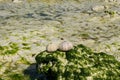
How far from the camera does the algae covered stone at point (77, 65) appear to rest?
478 inches

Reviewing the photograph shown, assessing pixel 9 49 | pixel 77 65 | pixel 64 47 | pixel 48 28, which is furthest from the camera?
pixel 48 28

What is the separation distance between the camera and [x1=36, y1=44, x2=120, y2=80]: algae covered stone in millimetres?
12148

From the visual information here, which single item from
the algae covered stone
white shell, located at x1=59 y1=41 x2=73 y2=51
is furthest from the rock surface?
white shell, located at x1=59 y1=41 x2=73 y2=51

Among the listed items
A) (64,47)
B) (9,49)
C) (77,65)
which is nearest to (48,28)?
(9,49)

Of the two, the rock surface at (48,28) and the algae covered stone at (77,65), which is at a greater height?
the algae covered stone at (77,65)

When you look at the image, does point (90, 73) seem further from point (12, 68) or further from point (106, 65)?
point (12, 68)

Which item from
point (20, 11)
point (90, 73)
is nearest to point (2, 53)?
point (90, 73)

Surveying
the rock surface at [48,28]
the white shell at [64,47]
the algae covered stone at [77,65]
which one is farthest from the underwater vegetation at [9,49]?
the white shell at [64,47]

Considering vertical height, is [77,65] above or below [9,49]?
above

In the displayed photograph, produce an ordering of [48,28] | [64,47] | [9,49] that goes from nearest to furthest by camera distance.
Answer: [64,47] < [9,49] < [48,28]

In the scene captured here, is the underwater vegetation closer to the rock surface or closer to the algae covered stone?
the rock surface

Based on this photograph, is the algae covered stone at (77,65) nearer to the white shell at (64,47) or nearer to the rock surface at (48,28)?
the white shell at (64,47)

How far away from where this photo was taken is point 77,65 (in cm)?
1258

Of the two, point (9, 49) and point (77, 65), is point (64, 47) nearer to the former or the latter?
point (77, 65)
